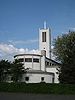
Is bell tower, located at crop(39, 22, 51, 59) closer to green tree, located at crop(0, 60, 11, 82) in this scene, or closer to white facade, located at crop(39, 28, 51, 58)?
white facade, located at crop(39, 28, 51, 58)

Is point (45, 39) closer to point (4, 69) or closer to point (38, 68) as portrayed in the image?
point (38, 68)

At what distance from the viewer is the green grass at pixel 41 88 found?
36.4m

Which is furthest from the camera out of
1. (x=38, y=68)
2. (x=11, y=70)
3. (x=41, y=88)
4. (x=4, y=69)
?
(x=38, y=68)

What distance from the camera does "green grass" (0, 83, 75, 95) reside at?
36406 millimetres

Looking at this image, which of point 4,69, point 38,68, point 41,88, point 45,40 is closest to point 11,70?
point 4,69

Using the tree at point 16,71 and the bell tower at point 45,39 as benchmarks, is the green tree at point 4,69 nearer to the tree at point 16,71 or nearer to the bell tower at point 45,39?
the tree at point 16,71

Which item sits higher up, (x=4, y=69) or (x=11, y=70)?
(x=4, y=69)

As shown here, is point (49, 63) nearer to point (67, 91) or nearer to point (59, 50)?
point (59, 50)

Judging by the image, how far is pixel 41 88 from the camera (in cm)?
3769

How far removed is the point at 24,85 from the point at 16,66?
102 ft

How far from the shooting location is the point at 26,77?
73312 millimetres

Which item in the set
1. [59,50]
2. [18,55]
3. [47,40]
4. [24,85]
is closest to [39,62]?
[18,55]

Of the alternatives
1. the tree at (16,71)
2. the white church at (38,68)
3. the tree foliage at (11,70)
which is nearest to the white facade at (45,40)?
the white church at (38,68)

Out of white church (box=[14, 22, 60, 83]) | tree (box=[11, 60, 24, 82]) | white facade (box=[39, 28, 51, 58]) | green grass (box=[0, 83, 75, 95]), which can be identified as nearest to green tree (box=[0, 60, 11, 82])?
tree (box=[11, 60, 24, 82])
